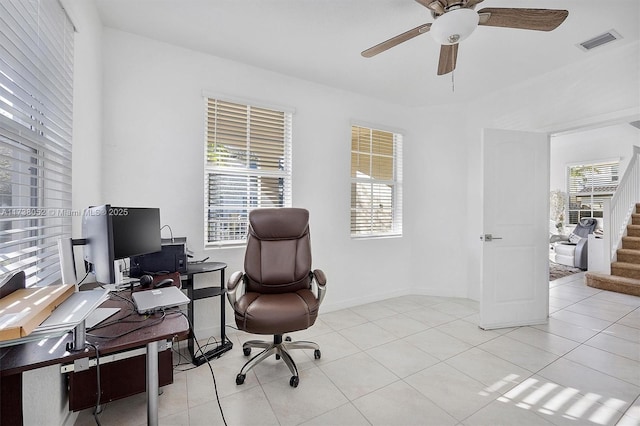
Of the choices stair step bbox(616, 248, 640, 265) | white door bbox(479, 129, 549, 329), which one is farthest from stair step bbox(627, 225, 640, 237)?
white door bbox(479, 129, 549, 329)

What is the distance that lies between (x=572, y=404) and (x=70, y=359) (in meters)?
2.63

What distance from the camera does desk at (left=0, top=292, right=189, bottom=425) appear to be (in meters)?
0.89

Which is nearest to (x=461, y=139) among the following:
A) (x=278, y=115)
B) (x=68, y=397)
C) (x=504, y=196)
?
(x=504, y=196)

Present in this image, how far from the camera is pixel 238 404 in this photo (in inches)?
69.1

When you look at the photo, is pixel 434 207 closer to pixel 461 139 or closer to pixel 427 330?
pixel 461 139

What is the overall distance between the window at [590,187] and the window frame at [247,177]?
7.90 meters

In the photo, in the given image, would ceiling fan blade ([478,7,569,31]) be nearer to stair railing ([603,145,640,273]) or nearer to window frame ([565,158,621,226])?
stair railing ([603,145,640,273])

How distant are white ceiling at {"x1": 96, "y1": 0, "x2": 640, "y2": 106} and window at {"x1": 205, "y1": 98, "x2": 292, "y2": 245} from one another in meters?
0.53

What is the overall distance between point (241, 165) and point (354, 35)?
5.13 ft

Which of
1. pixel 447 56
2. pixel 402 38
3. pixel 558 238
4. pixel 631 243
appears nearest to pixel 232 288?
pixel 402 38

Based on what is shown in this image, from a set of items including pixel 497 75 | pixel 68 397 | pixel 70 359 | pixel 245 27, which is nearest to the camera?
pixel 70 359

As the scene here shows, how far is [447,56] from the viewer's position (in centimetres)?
207

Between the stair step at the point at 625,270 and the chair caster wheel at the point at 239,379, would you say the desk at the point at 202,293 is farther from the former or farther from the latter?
the stair step at the point at 625,270

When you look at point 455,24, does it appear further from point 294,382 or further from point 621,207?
point 621,207
